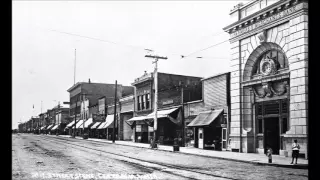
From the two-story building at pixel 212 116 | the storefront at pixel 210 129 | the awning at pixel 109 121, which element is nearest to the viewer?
the two-story building at pixel 212 116

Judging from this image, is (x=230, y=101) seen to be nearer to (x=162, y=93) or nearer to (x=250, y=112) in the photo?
(x=250, y=112)

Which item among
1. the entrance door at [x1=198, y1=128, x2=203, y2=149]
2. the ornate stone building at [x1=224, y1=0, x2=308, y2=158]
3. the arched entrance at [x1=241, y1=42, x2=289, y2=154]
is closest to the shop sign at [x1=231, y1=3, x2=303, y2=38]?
the ornate stone building at [x1=224, y1=0, x2=308, y2=158]

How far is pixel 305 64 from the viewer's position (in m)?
22.8

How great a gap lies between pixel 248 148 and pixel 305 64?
881cm

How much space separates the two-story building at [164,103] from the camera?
4000 cm

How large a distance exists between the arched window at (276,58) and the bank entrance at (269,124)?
8.83ft

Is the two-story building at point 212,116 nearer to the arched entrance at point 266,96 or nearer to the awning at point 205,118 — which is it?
the awning at point 205,118

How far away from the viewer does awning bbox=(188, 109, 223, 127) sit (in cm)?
3216

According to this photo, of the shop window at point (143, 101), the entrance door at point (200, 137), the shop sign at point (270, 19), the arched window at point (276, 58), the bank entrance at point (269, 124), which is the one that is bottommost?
the entrance door at point (200, 137)

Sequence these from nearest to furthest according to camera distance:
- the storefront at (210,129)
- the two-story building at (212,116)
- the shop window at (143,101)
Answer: the two-story building at (212,116) → the storefront at (210,129) → the shop window at (143,101)

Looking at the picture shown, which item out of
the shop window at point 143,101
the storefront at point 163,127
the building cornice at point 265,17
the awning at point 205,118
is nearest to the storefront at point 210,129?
the awning at point 205,118

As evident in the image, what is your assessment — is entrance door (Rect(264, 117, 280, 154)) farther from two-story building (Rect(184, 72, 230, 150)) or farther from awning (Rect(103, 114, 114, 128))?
awning (Rect(103, 114, 114, 128))
